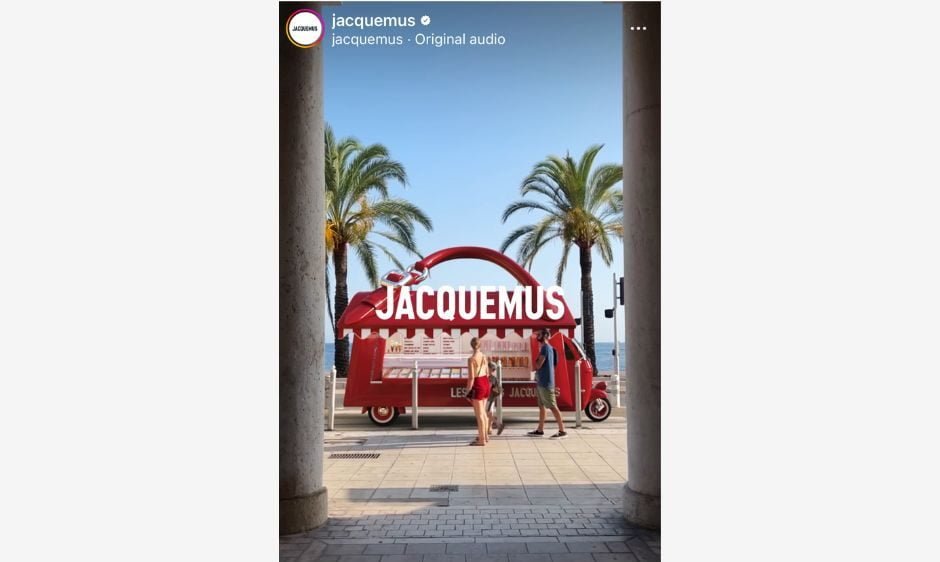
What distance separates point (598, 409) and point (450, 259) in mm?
3543

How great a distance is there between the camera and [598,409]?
41.3 feet

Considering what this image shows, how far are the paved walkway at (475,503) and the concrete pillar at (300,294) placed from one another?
0.38 metres

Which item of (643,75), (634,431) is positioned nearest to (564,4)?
(643,75)

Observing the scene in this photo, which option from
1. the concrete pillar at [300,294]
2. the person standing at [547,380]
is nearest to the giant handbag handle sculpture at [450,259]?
the person standing at [547,380]

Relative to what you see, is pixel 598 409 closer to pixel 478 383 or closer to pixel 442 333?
pixel 442 333

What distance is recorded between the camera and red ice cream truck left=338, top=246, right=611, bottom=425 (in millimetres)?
11977

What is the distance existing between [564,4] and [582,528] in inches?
137

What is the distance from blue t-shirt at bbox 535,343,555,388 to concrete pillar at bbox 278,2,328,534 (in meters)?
5.68

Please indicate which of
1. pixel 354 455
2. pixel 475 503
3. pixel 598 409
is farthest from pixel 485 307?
pixel 475 503

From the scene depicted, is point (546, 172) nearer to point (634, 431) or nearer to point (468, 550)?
point (634, 431)

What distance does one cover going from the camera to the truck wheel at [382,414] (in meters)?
12.2

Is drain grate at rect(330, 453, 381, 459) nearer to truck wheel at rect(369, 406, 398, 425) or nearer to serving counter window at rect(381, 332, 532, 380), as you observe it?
truck wheel at rect(369, 406, 398, 425)

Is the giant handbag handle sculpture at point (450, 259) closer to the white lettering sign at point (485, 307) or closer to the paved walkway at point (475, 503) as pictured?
the white lettering sign at point (485, 307)

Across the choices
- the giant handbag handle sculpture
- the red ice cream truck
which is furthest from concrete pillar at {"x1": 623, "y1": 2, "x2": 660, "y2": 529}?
the giant handbag handle sculpture
